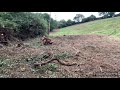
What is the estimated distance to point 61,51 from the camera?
6137mm

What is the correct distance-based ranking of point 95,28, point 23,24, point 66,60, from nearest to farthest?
1. point 66,60
2. point 23,24
3. point 95,28

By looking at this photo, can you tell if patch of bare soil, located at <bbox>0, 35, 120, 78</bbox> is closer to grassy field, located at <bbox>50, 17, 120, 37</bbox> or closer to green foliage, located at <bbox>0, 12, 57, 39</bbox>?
green foliage, located at <bbox>0, 12, 57, 39</bbox>

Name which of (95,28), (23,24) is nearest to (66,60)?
(23,24)

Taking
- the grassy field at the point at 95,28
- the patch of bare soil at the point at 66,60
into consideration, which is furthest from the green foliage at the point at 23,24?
the patch of bare soil at the point at 66,60

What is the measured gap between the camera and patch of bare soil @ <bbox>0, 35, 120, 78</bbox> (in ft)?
15.7

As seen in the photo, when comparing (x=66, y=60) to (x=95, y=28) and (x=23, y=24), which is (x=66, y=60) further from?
(x=95, y=28)

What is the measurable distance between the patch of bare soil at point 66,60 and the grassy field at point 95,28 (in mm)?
2265

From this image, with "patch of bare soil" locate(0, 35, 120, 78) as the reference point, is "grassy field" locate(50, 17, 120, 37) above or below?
above

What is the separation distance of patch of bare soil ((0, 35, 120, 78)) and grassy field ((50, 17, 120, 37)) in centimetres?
226

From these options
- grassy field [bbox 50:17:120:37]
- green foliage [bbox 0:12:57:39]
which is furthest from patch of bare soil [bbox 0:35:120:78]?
grassy field [bbox 50:17:120:37]

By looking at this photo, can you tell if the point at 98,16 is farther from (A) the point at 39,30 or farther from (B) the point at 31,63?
(B) the point at 31,63

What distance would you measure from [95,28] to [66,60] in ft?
16.5

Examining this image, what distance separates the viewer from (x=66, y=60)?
18.1 ft
